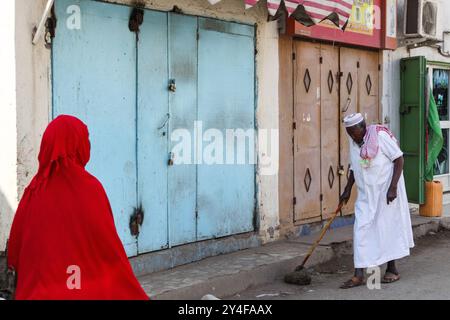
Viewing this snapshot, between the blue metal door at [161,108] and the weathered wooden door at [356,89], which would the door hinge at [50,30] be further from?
the weathered wooden door at [356,89]

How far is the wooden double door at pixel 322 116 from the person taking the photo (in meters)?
8.29

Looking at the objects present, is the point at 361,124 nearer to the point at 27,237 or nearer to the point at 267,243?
the point at 267,243

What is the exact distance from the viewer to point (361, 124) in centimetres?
612

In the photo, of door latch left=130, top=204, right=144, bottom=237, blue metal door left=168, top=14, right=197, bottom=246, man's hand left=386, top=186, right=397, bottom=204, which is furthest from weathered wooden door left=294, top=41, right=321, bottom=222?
door latch left=130, top=204, right=144, bottom=237

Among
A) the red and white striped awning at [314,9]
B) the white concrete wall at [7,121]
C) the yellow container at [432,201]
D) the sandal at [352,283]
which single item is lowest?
the sandal at [352,283]

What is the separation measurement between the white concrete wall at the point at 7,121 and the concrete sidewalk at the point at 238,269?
1272 millimetres

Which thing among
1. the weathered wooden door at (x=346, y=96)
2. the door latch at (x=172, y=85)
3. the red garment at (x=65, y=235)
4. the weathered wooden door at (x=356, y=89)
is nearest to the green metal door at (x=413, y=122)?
the weathered wooden door at (x=356, y=89)

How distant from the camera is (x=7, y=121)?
5.16 meters

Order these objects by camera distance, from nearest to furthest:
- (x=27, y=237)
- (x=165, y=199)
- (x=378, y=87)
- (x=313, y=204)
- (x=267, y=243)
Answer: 1. (x=27, y=237)
2. (x=165, y=199)
3. (x=267, y=243)
4. (x=313, y=204)
5. (x=378, y=87)

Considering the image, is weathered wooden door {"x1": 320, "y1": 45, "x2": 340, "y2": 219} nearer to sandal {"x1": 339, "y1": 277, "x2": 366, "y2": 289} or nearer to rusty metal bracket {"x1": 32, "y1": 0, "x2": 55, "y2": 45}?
sandal {"x1": 339, "y1": 277, "x2": 366, "y2": 289}

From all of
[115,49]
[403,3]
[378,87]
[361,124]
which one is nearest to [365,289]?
[361,124]

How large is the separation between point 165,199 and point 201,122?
0.89 metres

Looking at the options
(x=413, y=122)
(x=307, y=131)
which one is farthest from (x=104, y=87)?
(x=413, y=122)

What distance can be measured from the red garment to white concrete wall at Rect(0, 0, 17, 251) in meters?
1.83
